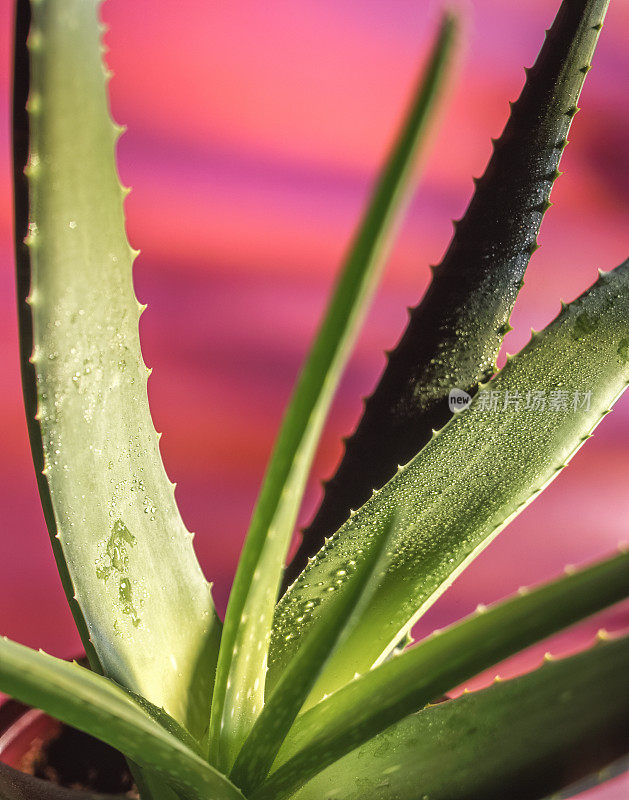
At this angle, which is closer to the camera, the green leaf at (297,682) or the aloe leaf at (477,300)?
the green leaf at (297,682)

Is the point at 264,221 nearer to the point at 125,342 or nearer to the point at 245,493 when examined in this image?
the point at 245,493

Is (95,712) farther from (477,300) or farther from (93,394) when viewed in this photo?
(477,300)

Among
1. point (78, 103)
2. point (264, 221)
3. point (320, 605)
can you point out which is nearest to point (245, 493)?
point (264, 221)
